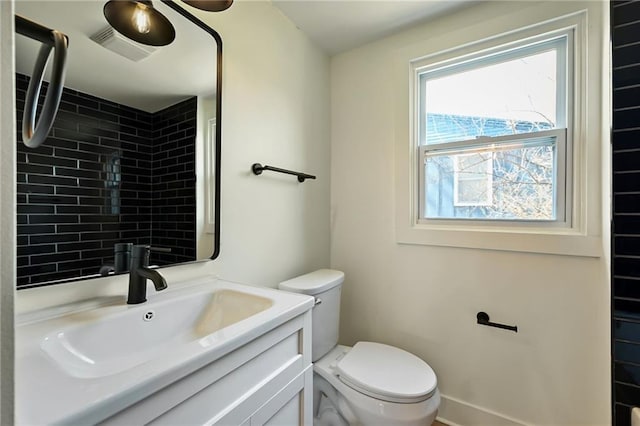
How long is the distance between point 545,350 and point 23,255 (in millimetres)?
1991

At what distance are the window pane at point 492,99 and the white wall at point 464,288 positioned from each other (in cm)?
19

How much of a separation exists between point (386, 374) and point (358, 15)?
5.95 ft

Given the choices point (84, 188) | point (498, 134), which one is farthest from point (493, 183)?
point (84, 188)

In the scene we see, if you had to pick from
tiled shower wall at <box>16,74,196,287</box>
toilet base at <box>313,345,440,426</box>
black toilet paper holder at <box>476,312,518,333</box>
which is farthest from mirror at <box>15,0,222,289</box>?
black toilet paper holder at <box>476,312,518,333</box>

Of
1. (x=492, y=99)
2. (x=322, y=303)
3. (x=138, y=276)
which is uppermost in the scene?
(x=492, y=99)

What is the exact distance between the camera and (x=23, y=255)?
2.37 ft

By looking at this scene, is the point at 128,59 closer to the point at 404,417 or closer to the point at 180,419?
the point at 180,419

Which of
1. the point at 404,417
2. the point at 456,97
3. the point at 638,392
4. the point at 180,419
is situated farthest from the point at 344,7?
the point at 638,392

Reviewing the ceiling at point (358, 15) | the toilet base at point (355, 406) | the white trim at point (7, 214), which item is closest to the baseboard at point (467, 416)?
the toilet base at point (355, 406)

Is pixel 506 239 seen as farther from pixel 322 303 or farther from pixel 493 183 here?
pixel 322 303

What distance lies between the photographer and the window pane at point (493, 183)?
1418mm

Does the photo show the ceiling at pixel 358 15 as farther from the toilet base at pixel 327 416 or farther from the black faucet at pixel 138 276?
the toilet base at pixel 327 416

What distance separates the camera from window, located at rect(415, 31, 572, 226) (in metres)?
1.39

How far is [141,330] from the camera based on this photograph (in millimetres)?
822
